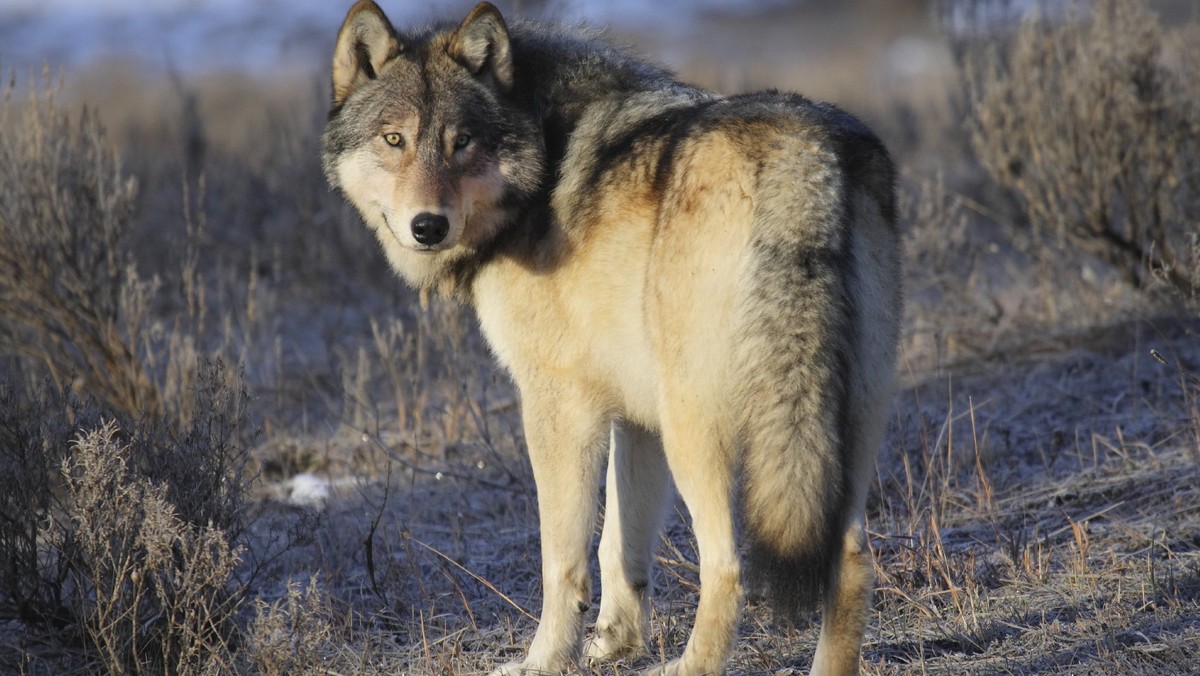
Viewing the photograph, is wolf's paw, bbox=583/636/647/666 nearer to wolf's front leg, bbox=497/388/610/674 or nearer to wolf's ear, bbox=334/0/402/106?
wolf's front leg, bbox=497/388/610/674

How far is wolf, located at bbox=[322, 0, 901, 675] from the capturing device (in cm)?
294

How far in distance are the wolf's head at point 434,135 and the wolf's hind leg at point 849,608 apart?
149 centimetres

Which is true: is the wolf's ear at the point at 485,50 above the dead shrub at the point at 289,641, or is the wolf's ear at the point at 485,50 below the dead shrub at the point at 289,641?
above

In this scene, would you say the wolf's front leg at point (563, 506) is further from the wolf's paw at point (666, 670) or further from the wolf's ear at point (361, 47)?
the wolf's ear at point (361, 47)

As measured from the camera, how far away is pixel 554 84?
12.8 ft

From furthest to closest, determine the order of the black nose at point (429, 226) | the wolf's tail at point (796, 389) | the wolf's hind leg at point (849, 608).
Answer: the black nose at point (429, 226) → the wolf's hind leg at point (849, 608) → the wolf's tail at point (796, 389)

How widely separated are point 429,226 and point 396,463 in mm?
2592

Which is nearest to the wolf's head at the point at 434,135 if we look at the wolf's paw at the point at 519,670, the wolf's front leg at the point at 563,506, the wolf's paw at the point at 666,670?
the wolf's front leg at the point at 563,506

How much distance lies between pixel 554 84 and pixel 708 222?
1.08 meters

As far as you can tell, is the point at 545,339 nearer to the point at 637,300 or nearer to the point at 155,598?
the point at 637,300

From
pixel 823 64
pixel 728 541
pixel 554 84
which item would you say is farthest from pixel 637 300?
pixel 823 64

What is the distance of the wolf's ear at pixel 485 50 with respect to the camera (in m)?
3.79

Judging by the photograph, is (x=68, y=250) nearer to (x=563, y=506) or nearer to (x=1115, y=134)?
(x=563, y=506)

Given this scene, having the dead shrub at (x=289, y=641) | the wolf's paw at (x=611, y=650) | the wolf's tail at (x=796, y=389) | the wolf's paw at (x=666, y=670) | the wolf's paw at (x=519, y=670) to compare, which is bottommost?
the wolf's paw at (x=611, y=650)
